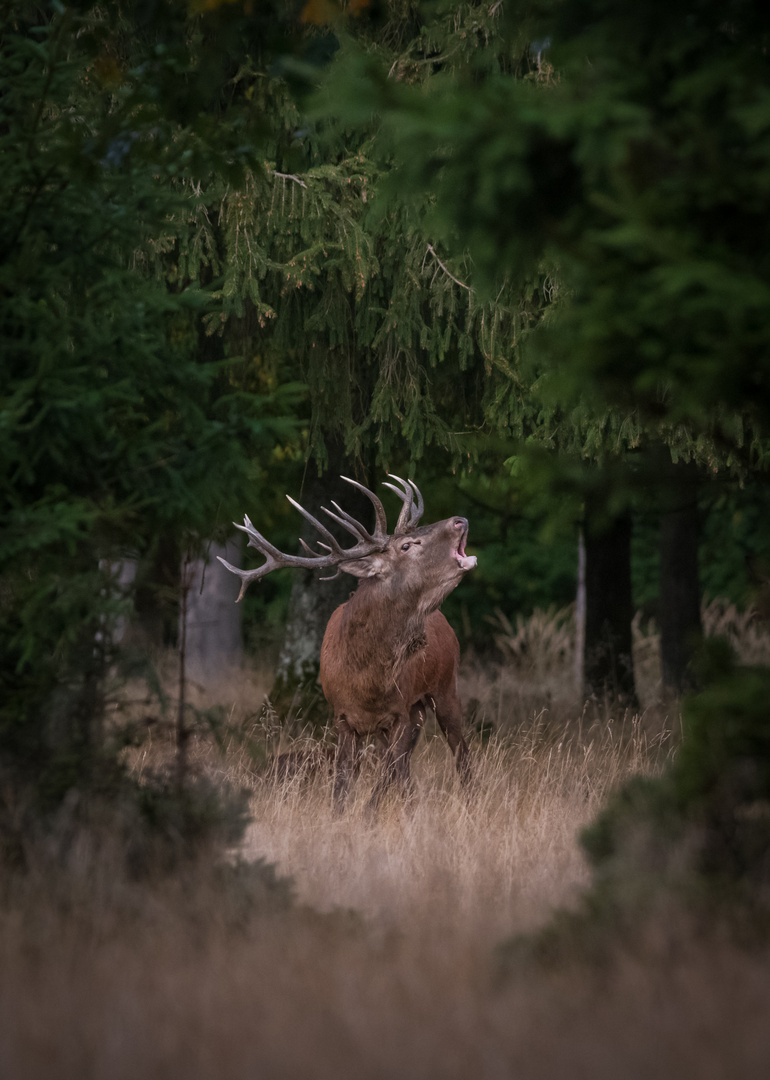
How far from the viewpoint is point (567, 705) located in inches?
527

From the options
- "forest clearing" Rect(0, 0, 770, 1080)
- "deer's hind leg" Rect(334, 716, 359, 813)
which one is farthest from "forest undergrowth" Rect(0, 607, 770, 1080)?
"deer's hind leg" Rect(334, 716, 359, 813)

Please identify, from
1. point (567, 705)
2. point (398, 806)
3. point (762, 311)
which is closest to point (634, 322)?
point (762, 311)

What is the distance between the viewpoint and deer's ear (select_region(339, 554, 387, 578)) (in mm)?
8430

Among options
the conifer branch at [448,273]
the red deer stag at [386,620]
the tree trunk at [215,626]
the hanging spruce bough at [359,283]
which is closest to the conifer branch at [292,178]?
the hanging spruce bough at [359,283]

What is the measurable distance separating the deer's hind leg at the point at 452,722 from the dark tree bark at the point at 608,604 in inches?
164

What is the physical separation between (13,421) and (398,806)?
406cm

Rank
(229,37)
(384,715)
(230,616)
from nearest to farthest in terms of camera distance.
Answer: (229,37) → (384,715) → (230,616)

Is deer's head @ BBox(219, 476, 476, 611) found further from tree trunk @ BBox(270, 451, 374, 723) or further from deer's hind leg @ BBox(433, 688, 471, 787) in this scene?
tree trunk @ BBox(270, 451, 374, 723)

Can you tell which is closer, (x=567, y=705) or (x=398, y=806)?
(x=398, y=806)

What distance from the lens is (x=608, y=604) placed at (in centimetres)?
1331

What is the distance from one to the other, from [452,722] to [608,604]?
187 inches

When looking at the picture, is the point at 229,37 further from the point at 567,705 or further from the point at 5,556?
the point at 567,705

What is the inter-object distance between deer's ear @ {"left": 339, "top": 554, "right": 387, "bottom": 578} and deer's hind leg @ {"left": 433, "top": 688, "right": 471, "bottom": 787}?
3.88ft

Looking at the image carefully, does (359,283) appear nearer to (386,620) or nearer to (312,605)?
(386,620)
